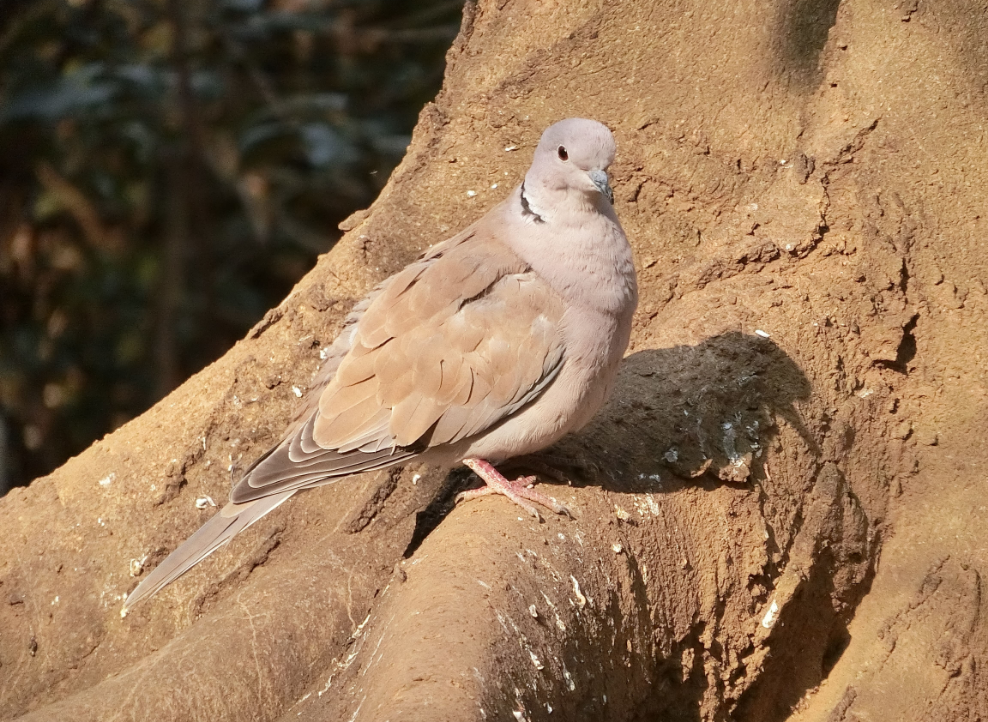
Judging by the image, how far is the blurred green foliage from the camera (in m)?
5.18

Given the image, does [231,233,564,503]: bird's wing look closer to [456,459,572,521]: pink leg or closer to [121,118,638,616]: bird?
[121,118,638,616]: bird

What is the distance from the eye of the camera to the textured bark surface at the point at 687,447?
9.84 feet

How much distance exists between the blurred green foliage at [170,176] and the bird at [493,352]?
6.77 ft

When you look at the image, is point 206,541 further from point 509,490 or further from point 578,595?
point 578,595

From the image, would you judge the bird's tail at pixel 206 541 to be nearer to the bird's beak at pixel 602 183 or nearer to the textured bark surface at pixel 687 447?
the textured bark surface at pixel 687 447

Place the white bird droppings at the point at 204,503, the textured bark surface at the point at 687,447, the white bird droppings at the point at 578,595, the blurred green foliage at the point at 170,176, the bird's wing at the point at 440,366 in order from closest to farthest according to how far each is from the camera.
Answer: the white bird droppings at the point at 578,595
the textured bark surface at the point at 687,447
the bird's wing at the point at 440,366
the white bird droppings at the point at 204,503
the blurred green foliage at the point at 170,176

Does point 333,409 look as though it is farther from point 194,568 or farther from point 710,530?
point 710,530

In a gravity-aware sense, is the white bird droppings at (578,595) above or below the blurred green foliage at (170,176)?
above

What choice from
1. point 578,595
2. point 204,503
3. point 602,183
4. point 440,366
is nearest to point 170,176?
point 204,503

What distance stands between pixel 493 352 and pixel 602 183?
0.56 meters

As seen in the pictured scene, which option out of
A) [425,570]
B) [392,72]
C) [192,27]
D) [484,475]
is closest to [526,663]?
[425,570]

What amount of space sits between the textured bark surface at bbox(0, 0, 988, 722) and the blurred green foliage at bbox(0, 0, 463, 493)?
1670 millimetres

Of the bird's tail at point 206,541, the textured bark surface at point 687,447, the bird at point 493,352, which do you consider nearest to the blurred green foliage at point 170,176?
the textured bark surface at point 687,447

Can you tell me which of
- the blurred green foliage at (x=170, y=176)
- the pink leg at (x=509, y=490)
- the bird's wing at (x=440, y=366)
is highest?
the bird's wing at (x=440, y=366)
